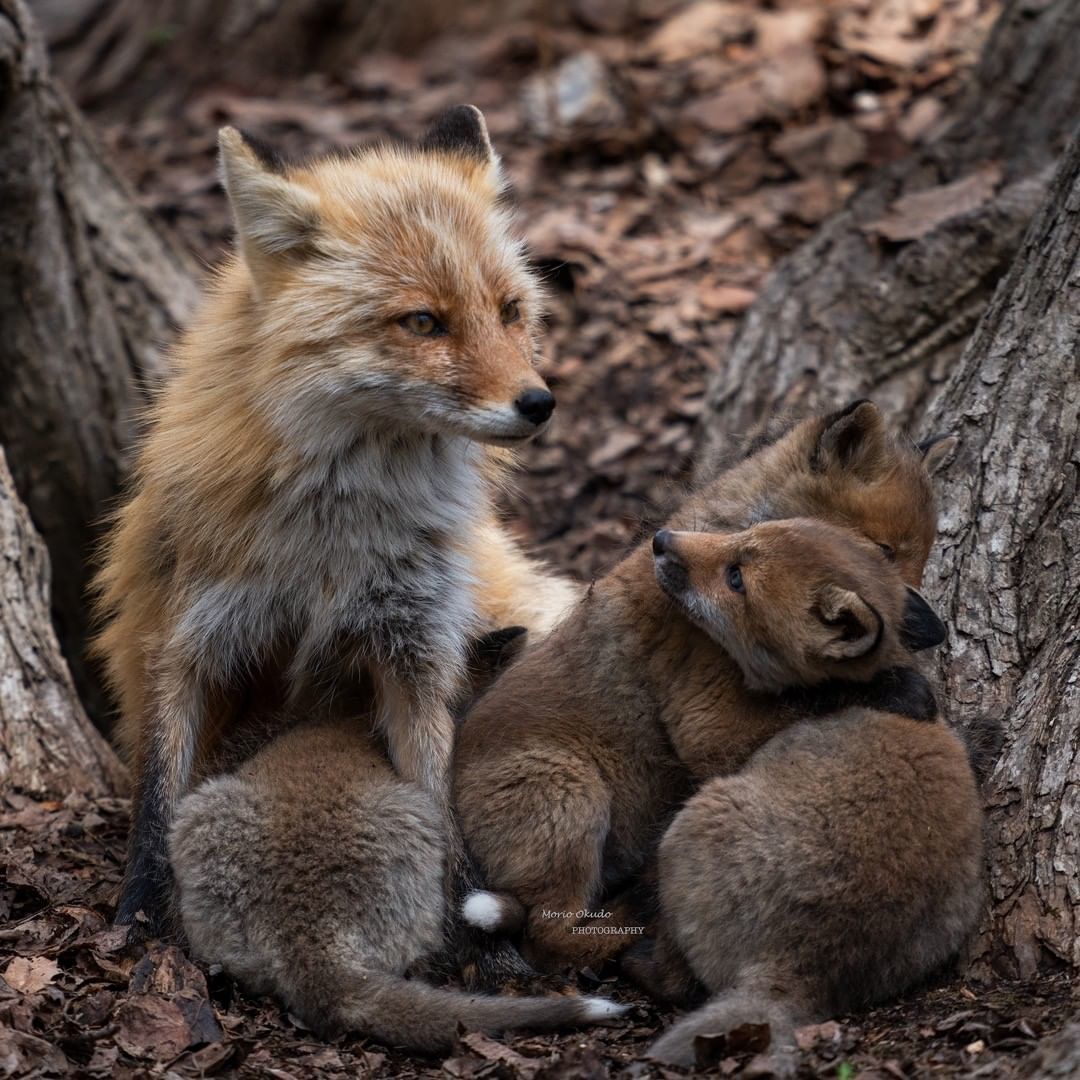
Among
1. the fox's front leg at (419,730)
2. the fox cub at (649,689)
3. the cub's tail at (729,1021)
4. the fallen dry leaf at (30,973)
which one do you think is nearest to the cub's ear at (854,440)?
the fox cub at (649,689)

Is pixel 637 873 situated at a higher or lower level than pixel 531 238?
lower

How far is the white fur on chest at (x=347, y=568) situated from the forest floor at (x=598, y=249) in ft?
4.91

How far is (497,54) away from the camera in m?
15.9

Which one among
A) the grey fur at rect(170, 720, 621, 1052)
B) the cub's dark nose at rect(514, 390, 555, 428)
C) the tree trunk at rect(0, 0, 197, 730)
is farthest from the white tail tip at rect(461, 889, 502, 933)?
the tree trunk at rect(0, 0, 197, 730)

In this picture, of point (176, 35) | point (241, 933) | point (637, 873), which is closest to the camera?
point (241, 933)

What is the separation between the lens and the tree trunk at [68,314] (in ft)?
31.0

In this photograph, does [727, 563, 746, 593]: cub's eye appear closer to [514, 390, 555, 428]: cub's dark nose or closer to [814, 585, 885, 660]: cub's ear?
[814, 585, 885, 660]: cub's ear

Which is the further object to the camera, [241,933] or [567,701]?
[567,701]

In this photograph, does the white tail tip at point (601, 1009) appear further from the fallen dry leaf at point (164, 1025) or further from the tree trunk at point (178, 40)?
the tree trunk at point (178, 40)

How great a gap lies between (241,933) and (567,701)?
1.87 metres

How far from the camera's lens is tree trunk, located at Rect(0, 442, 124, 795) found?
7.59 m

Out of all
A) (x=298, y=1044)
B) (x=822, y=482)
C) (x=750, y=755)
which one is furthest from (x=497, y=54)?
(x=298, y=1044)

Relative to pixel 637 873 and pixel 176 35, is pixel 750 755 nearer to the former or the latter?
pixel 637 873

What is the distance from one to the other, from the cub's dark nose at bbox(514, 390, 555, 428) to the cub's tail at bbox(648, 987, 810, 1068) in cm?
264
